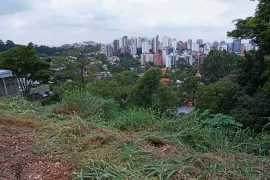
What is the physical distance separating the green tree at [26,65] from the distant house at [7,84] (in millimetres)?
4883

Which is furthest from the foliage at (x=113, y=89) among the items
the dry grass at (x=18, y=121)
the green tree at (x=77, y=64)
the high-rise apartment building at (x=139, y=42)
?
the high-rise apartment building at (x=139, y=42)

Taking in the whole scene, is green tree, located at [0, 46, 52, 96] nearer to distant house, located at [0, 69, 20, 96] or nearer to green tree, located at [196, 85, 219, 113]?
distant house, located at [0, 69, 20, 96]

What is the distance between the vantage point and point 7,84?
4.32 metres

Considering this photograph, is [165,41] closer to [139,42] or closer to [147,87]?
[139,42]

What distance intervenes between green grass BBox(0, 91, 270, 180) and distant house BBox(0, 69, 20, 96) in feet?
4.61

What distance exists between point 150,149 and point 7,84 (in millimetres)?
3510

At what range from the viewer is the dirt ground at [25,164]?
1499 millimetres

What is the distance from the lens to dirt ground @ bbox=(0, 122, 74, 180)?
1499mm

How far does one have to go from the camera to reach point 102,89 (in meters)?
9.17

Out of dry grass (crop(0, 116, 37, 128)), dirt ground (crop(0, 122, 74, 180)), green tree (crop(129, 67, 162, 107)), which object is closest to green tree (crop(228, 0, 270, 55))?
green tree (crop(129, 67, 162, 107))

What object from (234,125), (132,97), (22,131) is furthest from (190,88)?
(22,131)

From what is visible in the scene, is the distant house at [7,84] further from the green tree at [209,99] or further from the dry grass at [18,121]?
the green tree at [209,99]

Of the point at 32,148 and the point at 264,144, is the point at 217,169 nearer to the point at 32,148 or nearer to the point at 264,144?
the point at 264,144

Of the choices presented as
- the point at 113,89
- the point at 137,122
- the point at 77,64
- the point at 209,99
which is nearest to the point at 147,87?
the point at 113,89
